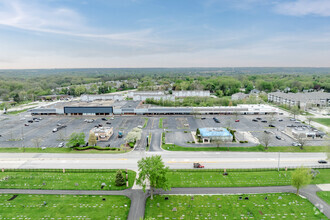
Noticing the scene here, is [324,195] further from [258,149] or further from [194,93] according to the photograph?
[194,93]

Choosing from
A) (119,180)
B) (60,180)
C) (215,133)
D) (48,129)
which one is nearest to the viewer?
(119,180)

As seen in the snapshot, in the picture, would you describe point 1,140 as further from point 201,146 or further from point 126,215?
point 201,146

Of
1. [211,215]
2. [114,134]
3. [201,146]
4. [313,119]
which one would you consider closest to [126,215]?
[211,215]

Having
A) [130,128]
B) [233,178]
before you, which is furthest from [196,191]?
[130,128]

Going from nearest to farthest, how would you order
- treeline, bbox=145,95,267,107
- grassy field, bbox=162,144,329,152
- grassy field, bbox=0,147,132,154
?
grassy field, bbox=0,147,132,154, grassy field, bbox=162,144,329,152, treeline, bbox=145,95,267,107

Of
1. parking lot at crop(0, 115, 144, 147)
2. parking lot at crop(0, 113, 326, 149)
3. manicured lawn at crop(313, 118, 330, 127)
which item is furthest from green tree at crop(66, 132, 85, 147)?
manicured lawn at crop(313, 118, 330, 127)

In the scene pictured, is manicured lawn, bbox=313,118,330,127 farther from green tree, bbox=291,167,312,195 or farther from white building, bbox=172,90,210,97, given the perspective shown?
white building, bbox=172,90,210,97
